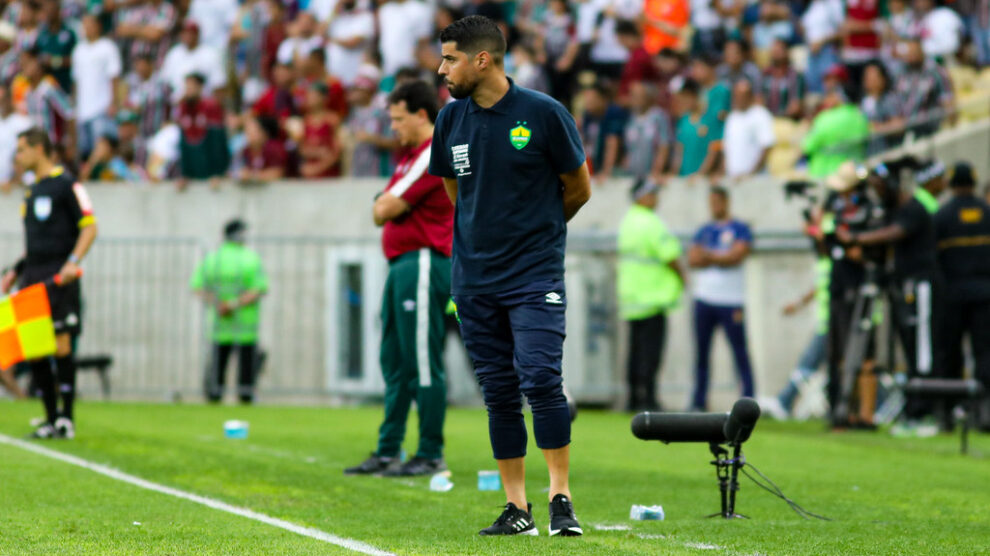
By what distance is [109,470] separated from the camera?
8492 millimetres

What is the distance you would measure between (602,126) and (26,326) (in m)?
8.73

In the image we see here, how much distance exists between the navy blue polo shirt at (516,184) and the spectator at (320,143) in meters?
12.2

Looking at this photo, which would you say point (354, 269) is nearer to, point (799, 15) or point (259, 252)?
Answer: point (259, 252)

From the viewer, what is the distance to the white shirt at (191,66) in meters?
20.4

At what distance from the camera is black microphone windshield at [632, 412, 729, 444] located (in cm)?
646

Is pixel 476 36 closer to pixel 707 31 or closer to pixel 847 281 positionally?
pixel 847 281

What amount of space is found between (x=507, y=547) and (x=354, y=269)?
1141cm

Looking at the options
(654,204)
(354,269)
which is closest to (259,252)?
(354,269)

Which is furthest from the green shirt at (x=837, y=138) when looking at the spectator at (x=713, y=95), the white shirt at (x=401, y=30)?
the white shirt at (x=401, y=30)

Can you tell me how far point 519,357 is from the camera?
595cm

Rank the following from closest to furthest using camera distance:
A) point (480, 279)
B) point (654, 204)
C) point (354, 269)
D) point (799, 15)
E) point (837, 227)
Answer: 1. point (480, 279)
2. point (837, 227)
3. point (654, 204)
4. point (354, 269)
5. point (799, 15)

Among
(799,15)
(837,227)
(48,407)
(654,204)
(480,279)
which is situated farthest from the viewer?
(799,15)

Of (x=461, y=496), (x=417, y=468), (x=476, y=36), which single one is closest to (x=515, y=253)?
(x=476, y=36)

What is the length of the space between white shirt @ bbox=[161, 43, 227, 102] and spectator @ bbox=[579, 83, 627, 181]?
5667 mm
